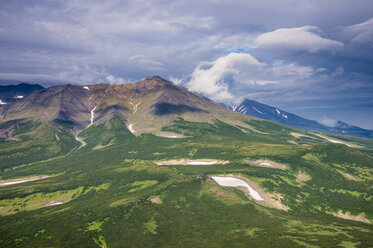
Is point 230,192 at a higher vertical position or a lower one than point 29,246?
higher

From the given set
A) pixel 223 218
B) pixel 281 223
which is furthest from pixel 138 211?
pixel 281 223

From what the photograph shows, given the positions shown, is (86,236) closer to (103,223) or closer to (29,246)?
(103,223)

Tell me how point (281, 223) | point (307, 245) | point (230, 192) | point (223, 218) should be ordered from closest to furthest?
point (307, 245) < point (281, 223) < point (223, 218) < point (230, 192)

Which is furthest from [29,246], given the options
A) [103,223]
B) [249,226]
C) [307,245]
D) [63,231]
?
[307,245]

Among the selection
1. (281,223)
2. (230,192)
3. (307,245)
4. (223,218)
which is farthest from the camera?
(230,192)

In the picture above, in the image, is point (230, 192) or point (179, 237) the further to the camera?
point (230, 192)

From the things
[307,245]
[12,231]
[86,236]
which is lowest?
[12,231]

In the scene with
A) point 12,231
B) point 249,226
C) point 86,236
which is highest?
point 249,226

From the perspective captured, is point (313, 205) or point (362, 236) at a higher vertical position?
point (362, 236)

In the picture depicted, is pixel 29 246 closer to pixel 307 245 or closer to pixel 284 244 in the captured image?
pixel 284 244
